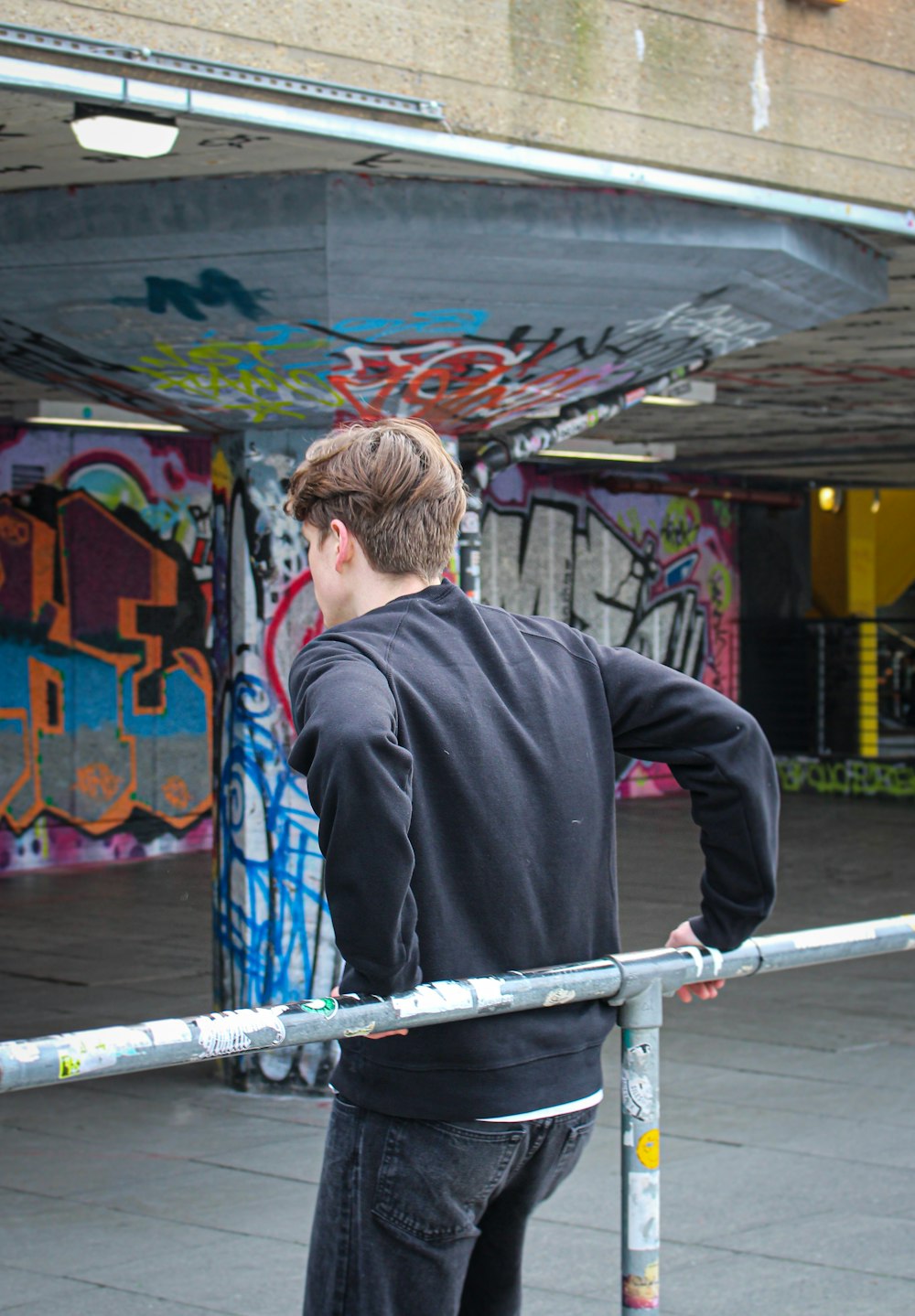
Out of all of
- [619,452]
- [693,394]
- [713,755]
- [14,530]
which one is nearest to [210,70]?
[713,755]

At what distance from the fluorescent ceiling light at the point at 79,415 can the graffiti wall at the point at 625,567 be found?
5.35m

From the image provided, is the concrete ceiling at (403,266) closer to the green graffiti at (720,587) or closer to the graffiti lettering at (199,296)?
Result: the graffiti lettering at (199,296)

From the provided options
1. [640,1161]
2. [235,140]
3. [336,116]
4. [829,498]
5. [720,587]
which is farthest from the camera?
[829,498]

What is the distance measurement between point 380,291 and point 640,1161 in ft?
12.7

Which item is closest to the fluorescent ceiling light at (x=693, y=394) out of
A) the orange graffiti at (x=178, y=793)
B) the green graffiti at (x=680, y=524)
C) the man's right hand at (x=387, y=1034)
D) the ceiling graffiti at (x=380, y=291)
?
the ceiling graffiti at (x=380, y=291)

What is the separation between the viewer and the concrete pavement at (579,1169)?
15.6 ft

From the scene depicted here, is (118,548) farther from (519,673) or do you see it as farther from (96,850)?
(519,673)

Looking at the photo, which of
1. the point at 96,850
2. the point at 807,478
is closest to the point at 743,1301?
the point at 96,850

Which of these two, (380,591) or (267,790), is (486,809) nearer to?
(380,591)

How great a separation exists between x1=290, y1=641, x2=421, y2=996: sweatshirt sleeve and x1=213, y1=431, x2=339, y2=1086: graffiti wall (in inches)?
181

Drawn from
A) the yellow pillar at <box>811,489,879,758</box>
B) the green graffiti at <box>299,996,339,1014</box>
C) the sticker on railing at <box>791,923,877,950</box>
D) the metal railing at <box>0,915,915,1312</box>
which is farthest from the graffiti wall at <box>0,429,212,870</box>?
the green graffiti at <box>299,996,339,1014</box>

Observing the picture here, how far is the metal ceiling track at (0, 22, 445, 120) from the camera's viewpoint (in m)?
4.37

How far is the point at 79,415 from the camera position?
13.0 m

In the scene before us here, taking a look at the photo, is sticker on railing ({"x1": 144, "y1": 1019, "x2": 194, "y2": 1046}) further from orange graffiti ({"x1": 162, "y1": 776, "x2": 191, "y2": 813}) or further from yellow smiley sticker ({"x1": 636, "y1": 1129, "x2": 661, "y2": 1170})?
orange graffiti ({"x1": 162, "y1": 776, "x2": 191, "y2": 813})
